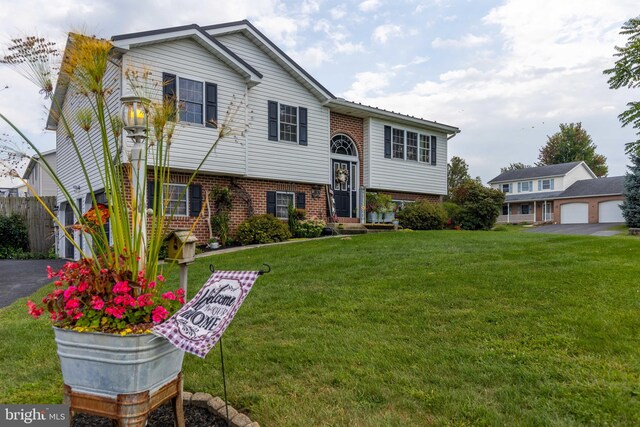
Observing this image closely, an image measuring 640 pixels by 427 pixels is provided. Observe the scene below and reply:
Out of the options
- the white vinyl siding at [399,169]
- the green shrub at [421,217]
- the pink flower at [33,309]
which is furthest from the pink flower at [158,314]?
the green shrub at [421,217]

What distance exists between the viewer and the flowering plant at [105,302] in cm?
201

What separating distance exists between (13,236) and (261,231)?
33.6 ft

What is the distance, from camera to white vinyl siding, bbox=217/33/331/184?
12.6m

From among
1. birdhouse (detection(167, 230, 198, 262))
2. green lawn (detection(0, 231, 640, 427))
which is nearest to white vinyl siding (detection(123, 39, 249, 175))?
green lawn (detection(0, 231, 640, 427))

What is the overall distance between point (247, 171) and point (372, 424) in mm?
10599

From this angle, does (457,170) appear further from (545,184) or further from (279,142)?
(279,142)

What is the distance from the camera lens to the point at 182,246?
2670 mm

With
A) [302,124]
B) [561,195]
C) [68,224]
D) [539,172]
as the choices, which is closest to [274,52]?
[302,124]

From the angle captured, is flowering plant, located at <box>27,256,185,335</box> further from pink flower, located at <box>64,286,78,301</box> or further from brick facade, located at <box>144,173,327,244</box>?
brick facade, located at <box>144,173,327,244</box>

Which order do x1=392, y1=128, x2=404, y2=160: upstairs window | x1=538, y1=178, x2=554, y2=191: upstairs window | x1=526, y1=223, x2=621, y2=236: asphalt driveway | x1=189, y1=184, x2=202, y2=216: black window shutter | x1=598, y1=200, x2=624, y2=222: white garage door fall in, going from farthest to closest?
x1=538, y1=178, x2=554, y2=191: upstairs window, x1=598, y1=200, x2=624, y2=222: white garage door, x1=526, y1=223, x2=621, y2=236: asphalt driveway, x1=392, y1=128, x2=404, y2=160: upstairs window, x1=189, y1=184, x2=202, y2=216: black window shutter

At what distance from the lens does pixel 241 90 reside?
12.1 meters

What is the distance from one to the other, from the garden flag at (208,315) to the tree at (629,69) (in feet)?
41.1

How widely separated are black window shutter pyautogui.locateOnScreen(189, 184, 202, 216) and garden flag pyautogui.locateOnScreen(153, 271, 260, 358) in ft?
32.5

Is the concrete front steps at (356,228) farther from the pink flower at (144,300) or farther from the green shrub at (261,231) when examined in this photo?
the pink flower at (144,300)
